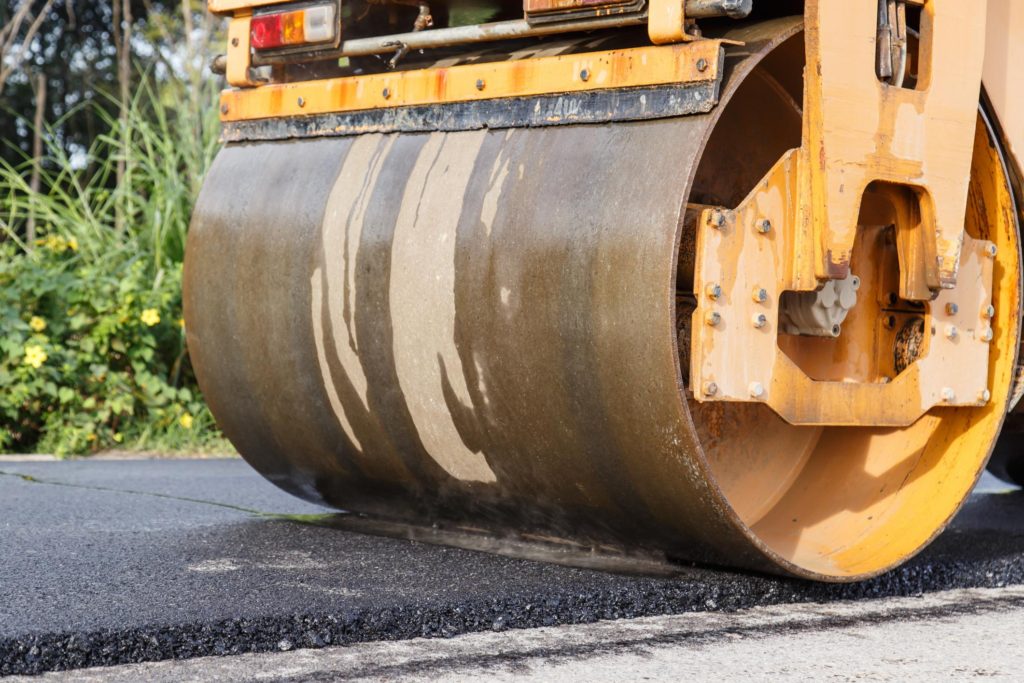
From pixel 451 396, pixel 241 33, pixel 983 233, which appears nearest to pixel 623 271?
pixel 451 396

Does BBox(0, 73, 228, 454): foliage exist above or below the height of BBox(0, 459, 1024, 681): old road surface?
above

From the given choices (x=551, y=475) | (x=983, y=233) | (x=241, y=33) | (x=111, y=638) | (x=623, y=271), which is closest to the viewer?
(x=111, y=638)

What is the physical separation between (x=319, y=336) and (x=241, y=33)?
2.49 ft

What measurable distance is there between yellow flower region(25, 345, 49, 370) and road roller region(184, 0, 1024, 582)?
2045 millimetres

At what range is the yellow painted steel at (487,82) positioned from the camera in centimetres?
255

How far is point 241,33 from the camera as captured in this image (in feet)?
10.8

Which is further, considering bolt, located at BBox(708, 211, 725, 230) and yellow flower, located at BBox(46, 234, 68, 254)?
yellow flower, located at BBox(46, 234, 68, 254)

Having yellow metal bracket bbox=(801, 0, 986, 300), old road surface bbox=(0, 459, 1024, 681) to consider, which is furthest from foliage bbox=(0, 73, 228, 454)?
yellow metal bracket bbox=(801, 0, 986, 300)

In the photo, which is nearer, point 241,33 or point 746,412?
point 746,412

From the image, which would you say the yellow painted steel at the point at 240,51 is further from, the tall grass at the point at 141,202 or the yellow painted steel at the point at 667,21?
the tall grass at the point at 141,202

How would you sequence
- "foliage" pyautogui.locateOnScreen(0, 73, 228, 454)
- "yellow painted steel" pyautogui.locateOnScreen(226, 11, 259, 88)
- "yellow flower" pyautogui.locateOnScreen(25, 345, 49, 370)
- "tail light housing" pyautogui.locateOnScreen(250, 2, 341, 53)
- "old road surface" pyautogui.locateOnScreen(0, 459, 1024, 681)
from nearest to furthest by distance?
"old road surface" pyautogui.locateOnScreen(0, 459, 1024, 681) < "tail light housing" pyautogui.locateOnScreen(250, 2, 341, 53) < "yellow painted steel" pyautogui.locateOnScreen(226, 11, 259, 88) < "yellow flower" pyautogui.locateOnScreen(25, 345, 49, 370) < "foliage" pyautogui.locateOnScreen(0, 73, 228, 454)

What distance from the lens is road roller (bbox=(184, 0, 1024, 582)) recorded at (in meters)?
2.55

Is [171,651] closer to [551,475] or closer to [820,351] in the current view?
[551,475]

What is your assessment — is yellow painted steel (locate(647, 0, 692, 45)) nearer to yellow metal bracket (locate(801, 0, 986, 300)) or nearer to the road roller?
the road roller
